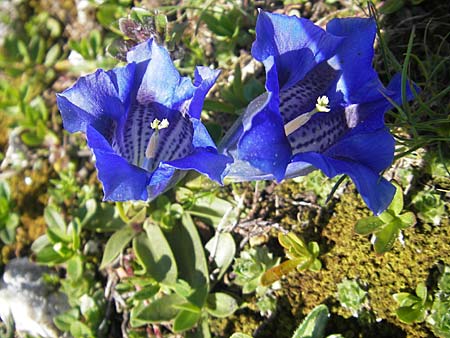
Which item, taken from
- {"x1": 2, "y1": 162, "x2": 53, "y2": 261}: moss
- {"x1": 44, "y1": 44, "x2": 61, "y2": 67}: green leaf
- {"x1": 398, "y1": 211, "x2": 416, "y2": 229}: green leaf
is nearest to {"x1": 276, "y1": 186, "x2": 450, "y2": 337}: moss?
{"x1": 398, "y1": 211, "x2": 416, "y2": 229}: green leaf

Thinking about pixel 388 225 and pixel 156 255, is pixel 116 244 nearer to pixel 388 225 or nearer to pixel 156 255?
pixel 156 255

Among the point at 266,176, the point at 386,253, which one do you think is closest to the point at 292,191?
the point at 386,253

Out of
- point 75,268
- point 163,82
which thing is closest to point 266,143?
point 163,82

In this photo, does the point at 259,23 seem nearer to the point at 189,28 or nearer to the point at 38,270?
the point at 189,28

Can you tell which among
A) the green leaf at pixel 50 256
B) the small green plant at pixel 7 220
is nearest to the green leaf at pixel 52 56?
the small green plant at pixel 7 220

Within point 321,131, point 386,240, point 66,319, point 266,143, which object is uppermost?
point 266,143

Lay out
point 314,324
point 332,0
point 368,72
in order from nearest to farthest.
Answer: point 368,72 → point 314,324 → point 332,0
